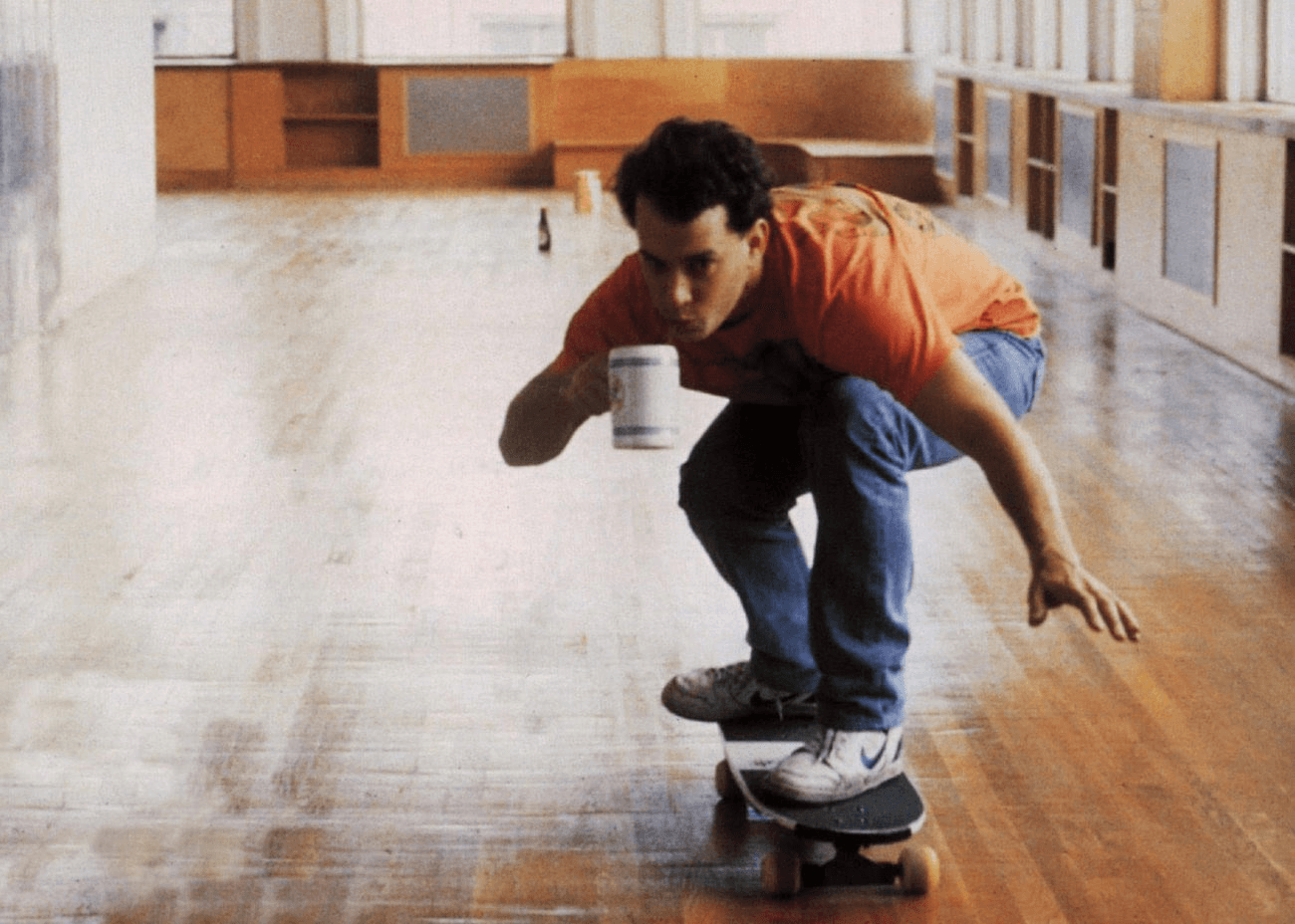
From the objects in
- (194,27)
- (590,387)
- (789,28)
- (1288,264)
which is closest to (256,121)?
(194,27)

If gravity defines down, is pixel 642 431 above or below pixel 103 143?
below

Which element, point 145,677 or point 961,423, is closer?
point 961,423

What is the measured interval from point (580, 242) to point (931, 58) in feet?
15.5

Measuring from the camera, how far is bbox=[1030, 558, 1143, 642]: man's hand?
187cm

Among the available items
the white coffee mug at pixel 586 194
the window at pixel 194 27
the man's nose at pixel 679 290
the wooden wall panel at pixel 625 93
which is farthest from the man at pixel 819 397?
the window at pixel 194 27

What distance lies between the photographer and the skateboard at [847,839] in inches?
85.1

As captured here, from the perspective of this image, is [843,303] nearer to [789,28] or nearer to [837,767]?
[837,767]

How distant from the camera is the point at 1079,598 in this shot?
188 centimetres

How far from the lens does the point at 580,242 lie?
32.3 feet

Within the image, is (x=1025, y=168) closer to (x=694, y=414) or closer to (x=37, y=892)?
(x=694, y=414)

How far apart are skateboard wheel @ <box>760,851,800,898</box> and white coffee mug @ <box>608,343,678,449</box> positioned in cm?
53

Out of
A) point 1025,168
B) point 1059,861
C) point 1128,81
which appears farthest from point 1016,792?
point 1025,168

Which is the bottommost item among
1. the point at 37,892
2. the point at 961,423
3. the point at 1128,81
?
the point at 37,892

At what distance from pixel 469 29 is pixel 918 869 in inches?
528
